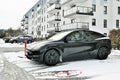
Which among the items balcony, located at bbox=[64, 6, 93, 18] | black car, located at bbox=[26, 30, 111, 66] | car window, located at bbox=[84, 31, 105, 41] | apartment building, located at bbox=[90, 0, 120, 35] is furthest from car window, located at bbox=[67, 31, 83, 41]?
apartment building, located at bbox=[90, 0, 120, 35]

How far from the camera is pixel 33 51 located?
362 inches

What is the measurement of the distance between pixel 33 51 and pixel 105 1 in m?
33.2

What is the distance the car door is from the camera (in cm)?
967

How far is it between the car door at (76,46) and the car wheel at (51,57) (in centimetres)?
42

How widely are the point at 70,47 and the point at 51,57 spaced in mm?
1040

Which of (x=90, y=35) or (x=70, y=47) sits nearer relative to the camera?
(x=70, y=47)

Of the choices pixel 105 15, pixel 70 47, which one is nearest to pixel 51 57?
pixel 70 47

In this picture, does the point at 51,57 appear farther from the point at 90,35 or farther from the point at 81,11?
the point at 81,11

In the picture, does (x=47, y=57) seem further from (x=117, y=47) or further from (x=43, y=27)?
(x=43, y=27)

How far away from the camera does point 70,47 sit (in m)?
9.69

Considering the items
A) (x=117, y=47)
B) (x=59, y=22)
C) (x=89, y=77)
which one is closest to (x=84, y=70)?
(x=89, y=77)

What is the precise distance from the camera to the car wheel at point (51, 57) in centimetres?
912

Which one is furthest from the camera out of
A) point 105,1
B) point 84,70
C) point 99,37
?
point 105,1

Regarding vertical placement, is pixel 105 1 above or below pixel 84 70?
above
